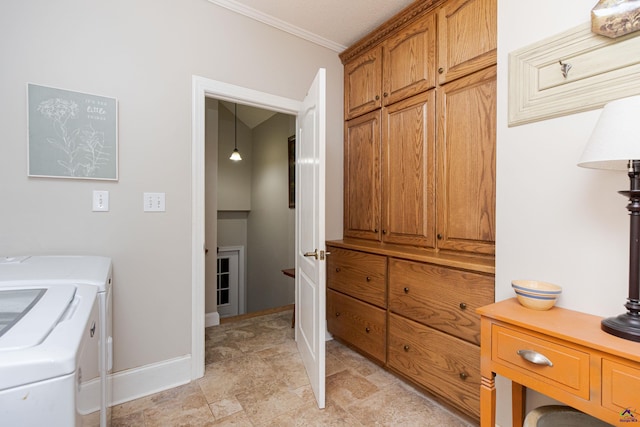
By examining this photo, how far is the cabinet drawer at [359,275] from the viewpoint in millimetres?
2080

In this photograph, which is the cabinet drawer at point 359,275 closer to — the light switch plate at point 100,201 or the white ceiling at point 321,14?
the light switch plate at point 100,201

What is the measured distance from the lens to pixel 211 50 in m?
2.06

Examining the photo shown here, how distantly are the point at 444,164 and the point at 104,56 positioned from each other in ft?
6.98

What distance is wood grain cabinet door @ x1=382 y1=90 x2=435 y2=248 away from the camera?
6.49ft

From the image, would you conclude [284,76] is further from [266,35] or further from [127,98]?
[127,98]

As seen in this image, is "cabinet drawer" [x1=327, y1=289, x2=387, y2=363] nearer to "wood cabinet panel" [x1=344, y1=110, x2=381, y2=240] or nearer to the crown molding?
"wood cabinet panel" [x1=344, y1=110, x2=381, y2=240]

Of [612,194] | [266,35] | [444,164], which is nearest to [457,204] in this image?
[444,164]

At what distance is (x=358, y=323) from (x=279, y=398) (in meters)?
0.77

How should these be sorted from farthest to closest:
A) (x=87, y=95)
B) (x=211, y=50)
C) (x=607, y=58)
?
(x=211, y=50) → (x=87, y=95) → (x=607, y=58)

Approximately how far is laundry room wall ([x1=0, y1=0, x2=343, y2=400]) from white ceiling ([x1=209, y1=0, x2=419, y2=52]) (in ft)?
0.34

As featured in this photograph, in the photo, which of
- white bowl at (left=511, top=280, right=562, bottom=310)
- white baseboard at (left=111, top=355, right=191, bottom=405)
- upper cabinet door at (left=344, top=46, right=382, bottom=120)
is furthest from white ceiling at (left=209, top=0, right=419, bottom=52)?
white baseboard at (left=111, top=355, right=191, bottom=405)

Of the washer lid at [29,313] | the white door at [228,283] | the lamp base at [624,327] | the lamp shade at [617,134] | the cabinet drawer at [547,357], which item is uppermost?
the lamp shade at [617,134]

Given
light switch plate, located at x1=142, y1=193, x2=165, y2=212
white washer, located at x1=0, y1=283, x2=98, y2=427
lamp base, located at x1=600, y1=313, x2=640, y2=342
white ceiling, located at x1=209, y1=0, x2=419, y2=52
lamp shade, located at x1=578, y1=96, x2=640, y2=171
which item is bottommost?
lamp base, located at x1=600, y1=313, x2=640, y2=342

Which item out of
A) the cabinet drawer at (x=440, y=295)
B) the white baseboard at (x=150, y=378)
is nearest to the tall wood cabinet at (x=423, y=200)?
the cabinet drawer at (x=440, y=295)
